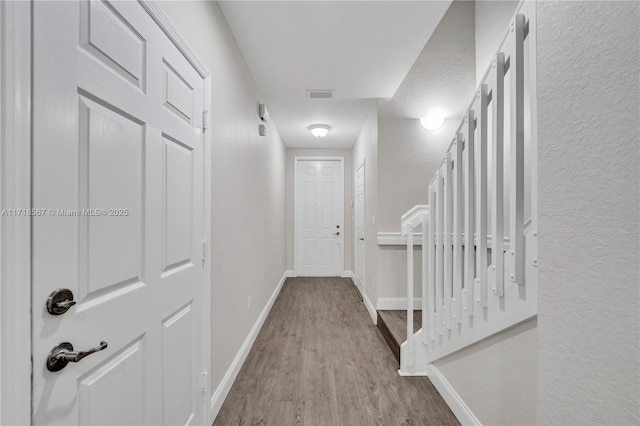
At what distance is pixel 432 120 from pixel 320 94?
1.22m

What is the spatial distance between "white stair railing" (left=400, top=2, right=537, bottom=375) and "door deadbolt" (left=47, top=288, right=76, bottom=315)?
132 centimetres

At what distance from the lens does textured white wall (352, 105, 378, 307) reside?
11.3ft

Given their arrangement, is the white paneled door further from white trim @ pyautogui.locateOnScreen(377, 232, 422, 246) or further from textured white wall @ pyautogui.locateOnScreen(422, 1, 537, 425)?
white trim @ pyautogui.locateOnScreen(377, 232, 422, 246)

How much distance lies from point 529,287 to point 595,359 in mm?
483

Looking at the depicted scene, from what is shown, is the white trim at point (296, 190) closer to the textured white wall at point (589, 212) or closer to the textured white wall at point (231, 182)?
the textured white wall at point (231, 182)

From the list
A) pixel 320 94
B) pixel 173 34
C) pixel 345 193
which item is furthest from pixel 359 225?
pixel 173 34

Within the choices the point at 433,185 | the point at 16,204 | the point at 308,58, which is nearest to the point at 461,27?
the point at 308,58

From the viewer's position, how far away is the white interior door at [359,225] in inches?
176

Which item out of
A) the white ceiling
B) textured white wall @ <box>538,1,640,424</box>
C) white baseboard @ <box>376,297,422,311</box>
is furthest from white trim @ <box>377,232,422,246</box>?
textured white wall @ <box>538,1,640,424</box>

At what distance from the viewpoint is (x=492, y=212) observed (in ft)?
4.02

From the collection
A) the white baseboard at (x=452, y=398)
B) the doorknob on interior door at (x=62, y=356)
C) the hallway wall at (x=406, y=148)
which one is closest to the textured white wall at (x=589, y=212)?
the white baseboard at (x=452, y=398)

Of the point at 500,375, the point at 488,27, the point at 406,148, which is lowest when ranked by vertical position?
the point at 500,375

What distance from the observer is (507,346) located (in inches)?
53.1

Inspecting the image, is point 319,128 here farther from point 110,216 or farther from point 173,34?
point 110,216
